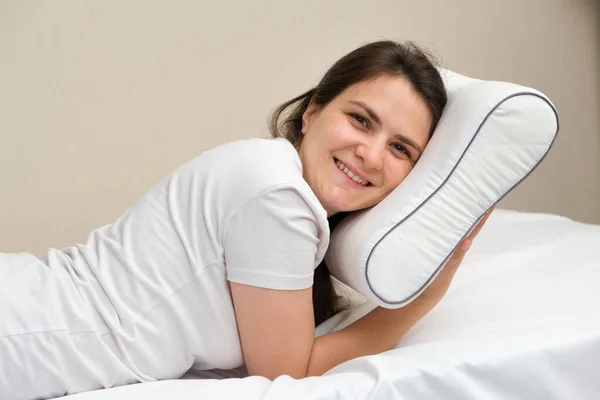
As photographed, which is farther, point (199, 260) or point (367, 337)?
point (367, 337)

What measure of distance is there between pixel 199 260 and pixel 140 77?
44.2 inches

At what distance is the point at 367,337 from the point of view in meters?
1.28

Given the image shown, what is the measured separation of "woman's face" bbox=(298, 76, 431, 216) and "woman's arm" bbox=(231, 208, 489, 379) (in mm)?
184

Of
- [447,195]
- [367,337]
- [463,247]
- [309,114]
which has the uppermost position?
[309,114]

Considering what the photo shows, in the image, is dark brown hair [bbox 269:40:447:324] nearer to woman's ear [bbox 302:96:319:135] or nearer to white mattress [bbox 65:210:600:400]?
woman's ear [bbox 302:96:319:135]

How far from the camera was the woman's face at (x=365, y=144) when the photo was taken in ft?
4.15

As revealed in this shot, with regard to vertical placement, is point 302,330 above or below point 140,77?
below

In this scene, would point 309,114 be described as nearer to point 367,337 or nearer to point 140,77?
point 367,337

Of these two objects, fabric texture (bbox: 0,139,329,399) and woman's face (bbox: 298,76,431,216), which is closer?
fabric texture (bbox: 0,139,329,399)

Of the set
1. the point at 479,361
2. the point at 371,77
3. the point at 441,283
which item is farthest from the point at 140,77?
the point at 479,361

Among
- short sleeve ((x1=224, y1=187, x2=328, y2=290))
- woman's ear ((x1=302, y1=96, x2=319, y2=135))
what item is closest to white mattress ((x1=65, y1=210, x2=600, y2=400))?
short sleeve ((x1=224, y1=187, x2=328, y2=290))

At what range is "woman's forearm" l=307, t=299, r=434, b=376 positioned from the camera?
48.3 inches

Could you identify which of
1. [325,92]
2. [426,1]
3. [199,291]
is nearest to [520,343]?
[199,291]

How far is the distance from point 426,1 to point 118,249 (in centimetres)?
173
